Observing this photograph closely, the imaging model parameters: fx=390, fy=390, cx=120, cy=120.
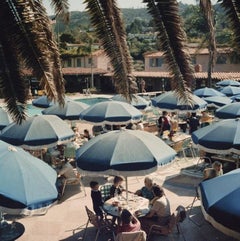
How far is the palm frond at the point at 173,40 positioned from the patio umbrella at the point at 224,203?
133 centimetres

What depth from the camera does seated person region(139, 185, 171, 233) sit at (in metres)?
6.90

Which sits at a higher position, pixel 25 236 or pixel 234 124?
pixel 234 124

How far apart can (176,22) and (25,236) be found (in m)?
4.95

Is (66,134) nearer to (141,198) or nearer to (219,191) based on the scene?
(141,198)

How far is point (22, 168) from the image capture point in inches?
252

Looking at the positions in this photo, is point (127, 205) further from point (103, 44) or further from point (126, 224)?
point (103, 44)

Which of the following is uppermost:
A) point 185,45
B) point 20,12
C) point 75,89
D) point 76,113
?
point 20,12

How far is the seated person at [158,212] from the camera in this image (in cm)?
690

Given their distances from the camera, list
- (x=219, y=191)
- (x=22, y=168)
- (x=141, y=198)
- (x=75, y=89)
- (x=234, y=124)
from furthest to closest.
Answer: (x=75, y=89) → (x=234, y=124) → (x=141, y=198) → (x=22, y=168) → (x=219, y=191)

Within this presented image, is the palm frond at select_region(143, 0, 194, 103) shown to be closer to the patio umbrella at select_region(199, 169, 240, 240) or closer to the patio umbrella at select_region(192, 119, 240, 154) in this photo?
the patio umbrella at select_region(199, 169, 240, 240)

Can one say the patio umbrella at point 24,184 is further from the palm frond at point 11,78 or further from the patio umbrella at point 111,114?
the patio umbrella at point 111,114

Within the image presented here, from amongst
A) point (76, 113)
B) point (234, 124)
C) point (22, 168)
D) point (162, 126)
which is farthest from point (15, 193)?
point (162, 126)

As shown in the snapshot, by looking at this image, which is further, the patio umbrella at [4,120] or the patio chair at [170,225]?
the patio umbrella at [4,120]

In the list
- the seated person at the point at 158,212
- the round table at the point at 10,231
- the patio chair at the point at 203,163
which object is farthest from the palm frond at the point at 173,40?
the patio chair at the point at 203,163
